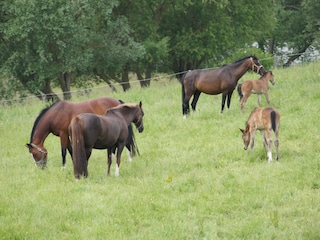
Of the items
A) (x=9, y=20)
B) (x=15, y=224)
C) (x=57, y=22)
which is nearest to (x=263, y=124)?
(x=15, y=224)

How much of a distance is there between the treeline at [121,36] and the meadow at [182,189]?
10619 mm

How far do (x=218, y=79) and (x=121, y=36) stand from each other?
46.5ft

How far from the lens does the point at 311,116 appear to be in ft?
51.2

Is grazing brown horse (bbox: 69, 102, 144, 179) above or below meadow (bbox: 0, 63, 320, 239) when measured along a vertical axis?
above

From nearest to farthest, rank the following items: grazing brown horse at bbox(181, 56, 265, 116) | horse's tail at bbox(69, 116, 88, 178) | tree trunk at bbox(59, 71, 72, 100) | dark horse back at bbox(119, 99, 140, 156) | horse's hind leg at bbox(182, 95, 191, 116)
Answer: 1. horse's tail at bbox(69, 116, 88, 178)
2. dark horse back at bbox(119, 99, 140, 156)
3. grazing brown horse at bbox(181, 56, 265, 116)
4. horse's hind leg at bbox(182, 95, 191, 116)
5. tree trunk at bbox(59, 71, 72, 100)

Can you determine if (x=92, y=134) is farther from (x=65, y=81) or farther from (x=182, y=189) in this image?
→ (x=65, y=81)

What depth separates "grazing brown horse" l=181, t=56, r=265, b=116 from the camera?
17.7 m

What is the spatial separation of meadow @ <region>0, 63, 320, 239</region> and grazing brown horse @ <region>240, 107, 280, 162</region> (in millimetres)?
344

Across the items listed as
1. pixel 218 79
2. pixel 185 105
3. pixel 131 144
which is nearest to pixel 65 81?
pixel 185 105

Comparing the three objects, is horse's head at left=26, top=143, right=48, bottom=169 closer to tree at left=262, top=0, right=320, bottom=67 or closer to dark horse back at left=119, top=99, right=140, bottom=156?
dark horse back at left=119, top=99, right=140, bottom=156

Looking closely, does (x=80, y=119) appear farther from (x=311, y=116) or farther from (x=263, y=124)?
(x=311, y=116)

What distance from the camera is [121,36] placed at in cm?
3086

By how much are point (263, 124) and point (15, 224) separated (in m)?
5.83

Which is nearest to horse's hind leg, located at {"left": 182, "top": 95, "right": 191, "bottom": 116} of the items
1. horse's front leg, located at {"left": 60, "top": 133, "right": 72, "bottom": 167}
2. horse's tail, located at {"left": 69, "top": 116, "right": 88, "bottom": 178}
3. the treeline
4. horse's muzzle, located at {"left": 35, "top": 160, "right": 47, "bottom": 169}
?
horse's front leg, located at {"left": 60, "top": 133, "right": 72, "bottom": 167}
